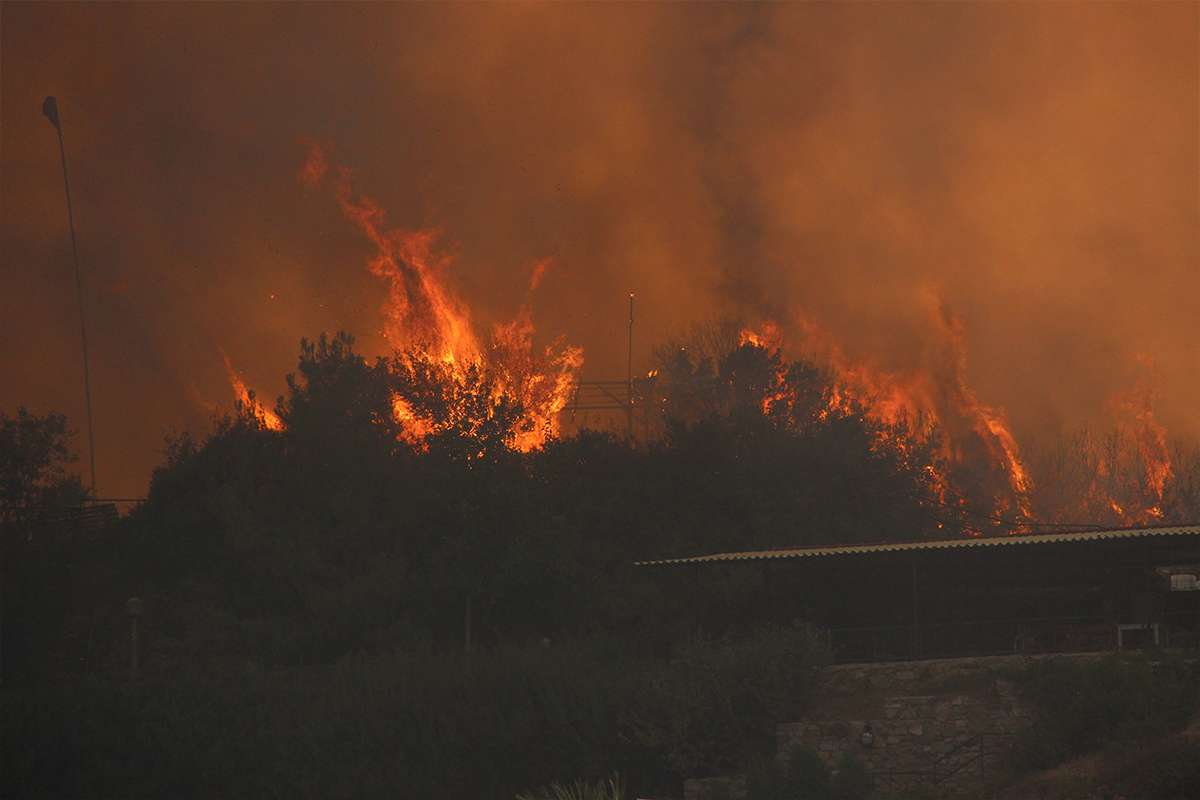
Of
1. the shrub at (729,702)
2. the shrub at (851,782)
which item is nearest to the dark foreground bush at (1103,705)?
the shrub at (851,782)

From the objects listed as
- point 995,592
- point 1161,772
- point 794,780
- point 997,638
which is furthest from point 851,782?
point 995,592

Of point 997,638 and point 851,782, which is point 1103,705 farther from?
point 997,638

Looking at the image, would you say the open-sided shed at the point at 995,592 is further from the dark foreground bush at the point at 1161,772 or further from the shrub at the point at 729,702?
the dark foreground bush at the point at 1161,772

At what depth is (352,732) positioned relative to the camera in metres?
49.6

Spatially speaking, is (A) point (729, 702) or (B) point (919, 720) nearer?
(B) point (919, 720)

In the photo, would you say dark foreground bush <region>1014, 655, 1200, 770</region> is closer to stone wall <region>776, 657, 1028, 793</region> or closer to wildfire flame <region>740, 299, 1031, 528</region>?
stone wall <region>776, 657, 1028, 793</region>

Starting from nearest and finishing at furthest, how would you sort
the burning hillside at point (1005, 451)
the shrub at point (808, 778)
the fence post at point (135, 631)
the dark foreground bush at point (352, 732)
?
the shrub at point (808, 778) < the dark foreground bush at point (352, 732) < the fence post at point (135, 631) < the burning hillside at point (1005, 451)

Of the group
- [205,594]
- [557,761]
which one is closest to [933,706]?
[557,761]

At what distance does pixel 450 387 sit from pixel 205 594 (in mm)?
13328

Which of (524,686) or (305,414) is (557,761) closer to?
(524,686)

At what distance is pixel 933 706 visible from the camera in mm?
40875

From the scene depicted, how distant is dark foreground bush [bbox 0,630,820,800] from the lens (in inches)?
1870

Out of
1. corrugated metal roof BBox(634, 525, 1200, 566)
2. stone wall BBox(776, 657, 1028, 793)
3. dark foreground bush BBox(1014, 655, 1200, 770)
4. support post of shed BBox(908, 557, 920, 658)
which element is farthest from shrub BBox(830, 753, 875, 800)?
corrugated metal roof BBox(634, 525, 1200, 566)

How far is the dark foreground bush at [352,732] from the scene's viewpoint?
47500mm
